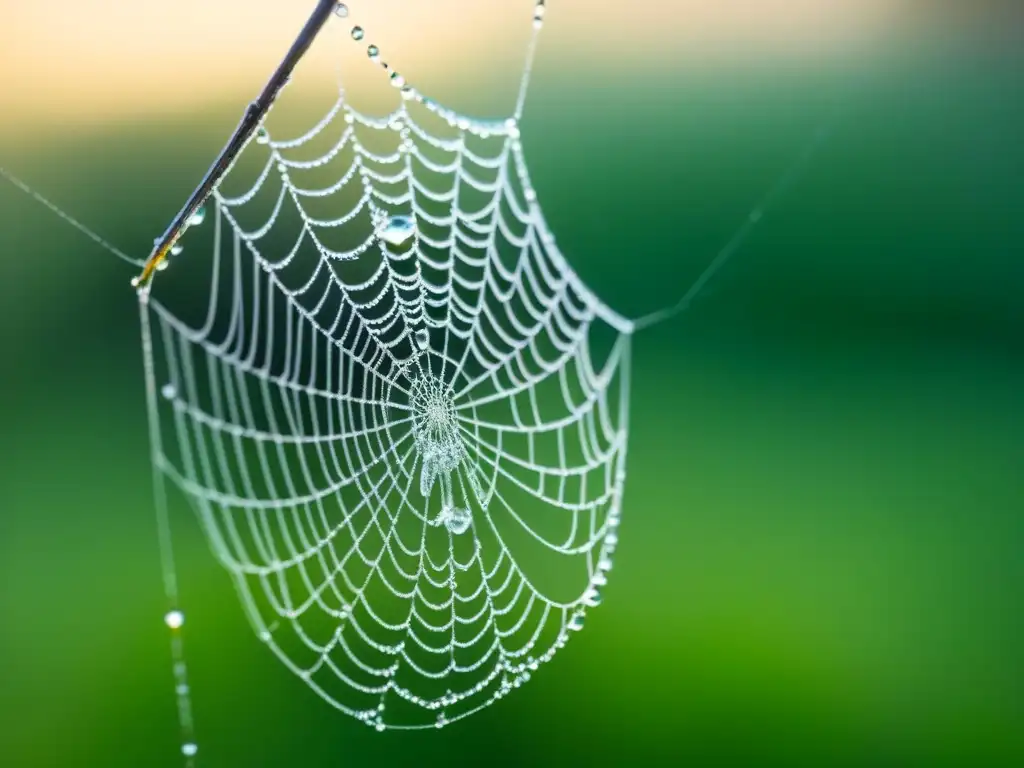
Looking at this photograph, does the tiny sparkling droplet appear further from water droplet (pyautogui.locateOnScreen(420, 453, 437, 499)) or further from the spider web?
water droplet (pyautogui.locateOnScreen(420, 453, 437, 499))

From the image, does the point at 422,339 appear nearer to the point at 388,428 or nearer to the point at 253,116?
the point at 388,428

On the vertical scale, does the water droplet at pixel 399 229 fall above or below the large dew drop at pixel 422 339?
above

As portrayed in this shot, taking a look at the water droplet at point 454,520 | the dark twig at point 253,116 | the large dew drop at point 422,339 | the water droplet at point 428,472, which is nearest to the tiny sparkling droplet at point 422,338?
the large dew drop at point 422,339

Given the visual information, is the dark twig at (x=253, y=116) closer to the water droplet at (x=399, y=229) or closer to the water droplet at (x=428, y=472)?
the water droplet at (x=399, y=229)

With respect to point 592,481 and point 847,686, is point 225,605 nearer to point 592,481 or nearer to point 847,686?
point 592,481

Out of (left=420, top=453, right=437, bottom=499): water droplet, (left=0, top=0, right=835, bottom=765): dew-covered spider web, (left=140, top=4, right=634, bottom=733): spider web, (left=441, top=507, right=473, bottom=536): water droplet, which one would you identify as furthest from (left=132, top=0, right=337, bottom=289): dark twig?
(left=420, top=453, right=437, bottom=499): water droplet

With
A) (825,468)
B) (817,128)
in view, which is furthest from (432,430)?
(817,128)
